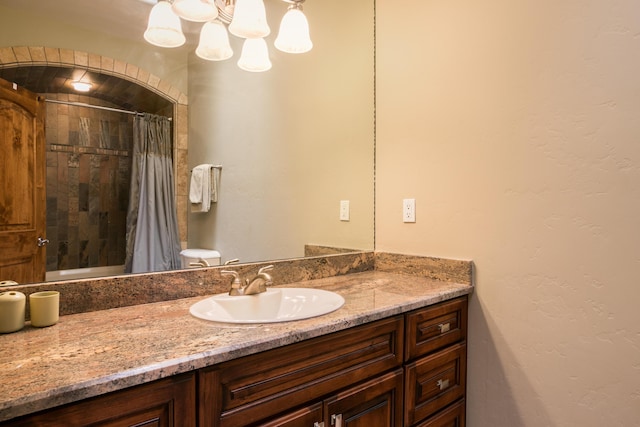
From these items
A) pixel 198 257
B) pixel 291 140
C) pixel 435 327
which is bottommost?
pixel 435 327

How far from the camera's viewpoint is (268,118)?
1.77m

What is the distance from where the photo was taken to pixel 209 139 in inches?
59.2

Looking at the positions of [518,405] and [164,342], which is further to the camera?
[518,405]

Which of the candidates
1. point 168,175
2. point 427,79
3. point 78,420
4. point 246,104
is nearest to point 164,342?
point 78,420

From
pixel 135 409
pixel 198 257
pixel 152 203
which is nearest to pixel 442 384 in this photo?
pixel 198 257

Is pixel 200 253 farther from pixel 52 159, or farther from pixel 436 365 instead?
pixel 436 365

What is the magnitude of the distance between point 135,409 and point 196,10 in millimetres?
1287

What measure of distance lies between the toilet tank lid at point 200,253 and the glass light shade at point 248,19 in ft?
2.78

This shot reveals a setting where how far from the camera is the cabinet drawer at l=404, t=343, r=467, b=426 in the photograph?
1394 millimetres

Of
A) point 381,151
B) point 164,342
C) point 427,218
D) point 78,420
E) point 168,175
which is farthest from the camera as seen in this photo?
point 381,151

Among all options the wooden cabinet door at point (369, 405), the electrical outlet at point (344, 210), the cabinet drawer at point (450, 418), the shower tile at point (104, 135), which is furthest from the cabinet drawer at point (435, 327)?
the shower tile at point (104, 135)

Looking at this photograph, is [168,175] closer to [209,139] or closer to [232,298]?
[209,139]

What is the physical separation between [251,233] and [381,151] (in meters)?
0.80

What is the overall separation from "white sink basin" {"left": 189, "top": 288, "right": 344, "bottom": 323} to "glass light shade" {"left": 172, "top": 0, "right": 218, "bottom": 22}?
100 cm
